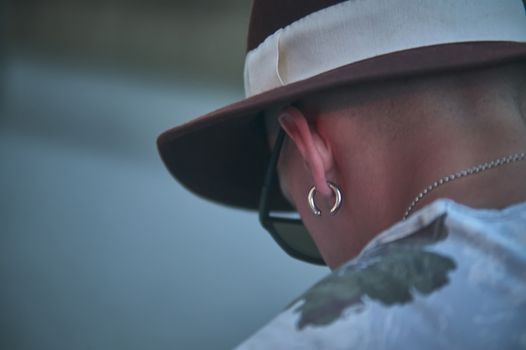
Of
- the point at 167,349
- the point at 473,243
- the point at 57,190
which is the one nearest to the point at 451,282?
the point at 473,243

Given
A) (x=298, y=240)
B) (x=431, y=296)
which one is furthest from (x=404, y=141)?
(x=298, y=240)

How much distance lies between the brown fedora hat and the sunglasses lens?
0.31 metres

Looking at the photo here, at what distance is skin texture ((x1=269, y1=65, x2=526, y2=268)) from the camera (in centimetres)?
65

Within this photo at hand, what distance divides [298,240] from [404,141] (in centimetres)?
48

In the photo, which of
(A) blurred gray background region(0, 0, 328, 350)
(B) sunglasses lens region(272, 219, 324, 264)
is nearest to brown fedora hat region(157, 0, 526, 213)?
(B) sunglasses lens region(272, 219, 324, 264)

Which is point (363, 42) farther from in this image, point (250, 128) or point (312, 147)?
point (250, 128)

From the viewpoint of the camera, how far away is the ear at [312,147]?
74 centimetres

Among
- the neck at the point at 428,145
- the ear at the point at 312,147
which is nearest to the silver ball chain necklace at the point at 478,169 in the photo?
the neck at the point at 428,145

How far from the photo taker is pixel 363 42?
0.73m

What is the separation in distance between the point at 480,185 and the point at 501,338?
0.52ft

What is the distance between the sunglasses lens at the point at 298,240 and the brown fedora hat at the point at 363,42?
31 cm

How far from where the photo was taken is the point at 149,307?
162cm

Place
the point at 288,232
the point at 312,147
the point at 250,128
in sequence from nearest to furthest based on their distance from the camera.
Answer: the point at 312,147 < the point at 250,128 < the point at 288,232

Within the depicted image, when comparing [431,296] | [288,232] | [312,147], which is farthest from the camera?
[288,232]
